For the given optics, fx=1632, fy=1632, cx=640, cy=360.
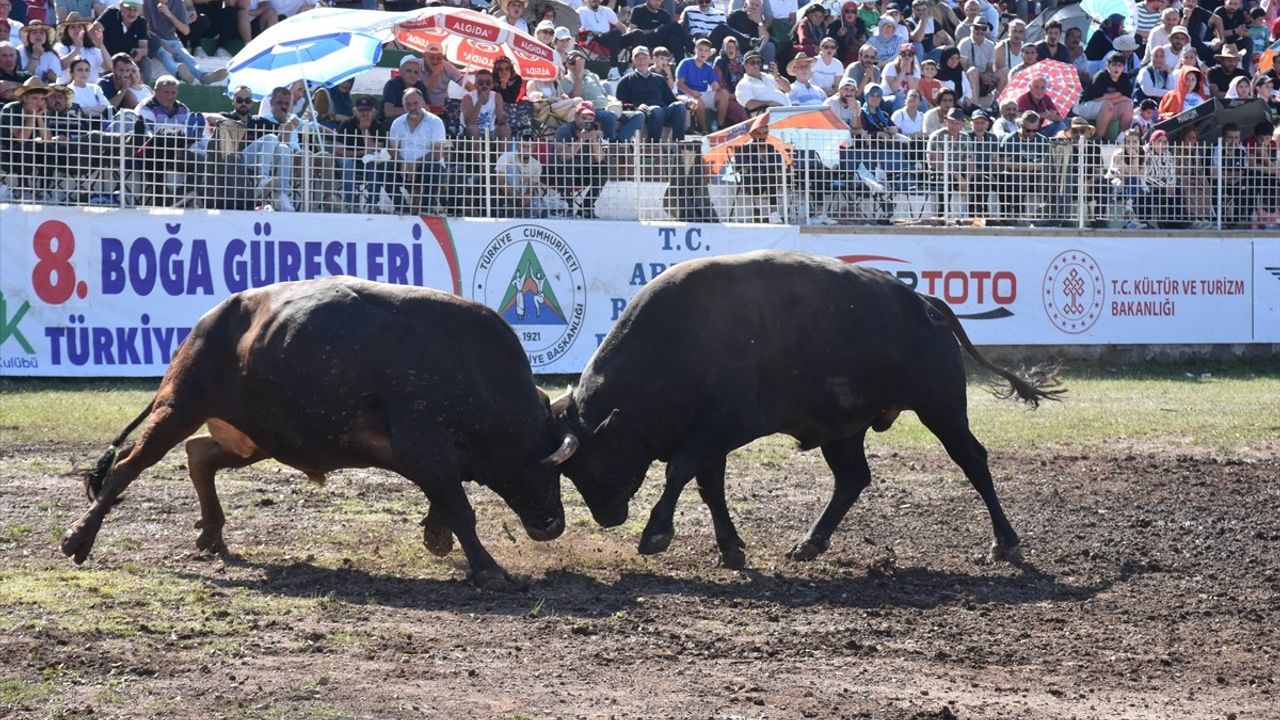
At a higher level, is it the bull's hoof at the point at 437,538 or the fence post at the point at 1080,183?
the fence post at the point at 1080,183

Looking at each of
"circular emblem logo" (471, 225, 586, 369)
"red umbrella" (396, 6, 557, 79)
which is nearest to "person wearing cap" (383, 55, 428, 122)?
"red umbrella" (396, 6, 557, 79)

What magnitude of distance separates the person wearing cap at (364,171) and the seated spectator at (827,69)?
7.86m

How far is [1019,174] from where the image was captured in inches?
736

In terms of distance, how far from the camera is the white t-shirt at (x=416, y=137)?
54.7 feet

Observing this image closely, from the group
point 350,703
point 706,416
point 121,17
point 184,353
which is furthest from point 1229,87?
point 350,703

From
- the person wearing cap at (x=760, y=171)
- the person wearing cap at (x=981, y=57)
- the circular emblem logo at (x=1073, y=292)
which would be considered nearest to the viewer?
the person wearing cap at (x=760, y=171)

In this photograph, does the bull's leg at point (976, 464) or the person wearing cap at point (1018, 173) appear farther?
the person wearing cap at point (1018, 173)

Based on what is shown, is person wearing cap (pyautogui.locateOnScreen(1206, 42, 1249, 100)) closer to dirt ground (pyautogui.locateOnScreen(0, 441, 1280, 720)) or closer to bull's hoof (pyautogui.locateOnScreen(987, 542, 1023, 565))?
dirt ground (pyautogui.locateOnScreen(0, 441, 1280, 720))

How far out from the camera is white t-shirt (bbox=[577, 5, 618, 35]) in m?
22.6

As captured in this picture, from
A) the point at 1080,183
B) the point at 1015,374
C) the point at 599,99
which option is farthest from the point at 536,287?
the point at 1015,374

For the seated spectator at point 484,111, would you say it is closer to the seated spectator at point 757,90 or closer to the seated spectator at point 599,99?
the seated spectator at point 599,99

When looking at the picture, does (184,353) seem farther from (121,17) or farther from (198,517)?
(121,17)

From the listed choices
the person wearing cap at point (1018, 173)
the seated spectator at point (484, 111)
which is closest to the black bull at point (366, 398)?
the seated spectator at point (484, 111)

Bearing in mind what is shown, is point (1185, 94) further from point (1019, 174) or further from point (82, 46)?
point (82, 46)
